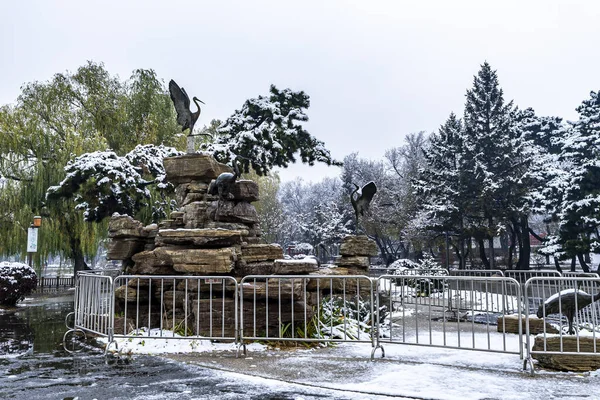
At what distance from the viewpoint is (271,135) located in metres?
18.5

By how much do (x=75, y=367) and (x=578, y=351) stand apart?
6.17m

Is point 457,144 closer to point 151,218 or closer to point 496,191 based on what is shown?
point 496,191

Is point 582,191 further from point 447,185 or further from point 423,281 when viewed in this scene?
point 423,281

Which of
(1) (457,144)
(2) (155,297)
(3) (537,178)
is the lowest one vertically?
(2) (155,297)

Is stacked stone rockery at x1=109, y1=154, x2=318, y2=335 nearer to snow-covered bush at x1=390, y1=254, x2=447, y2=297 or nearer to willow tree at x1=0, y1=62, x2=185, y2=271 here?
snow-covered bush at x1=390, y1=254, x2=447, y2=297

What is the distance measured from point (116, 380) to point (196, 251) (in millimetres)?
3154

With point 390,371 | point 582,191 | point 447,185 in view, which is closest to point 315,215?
point 447,185

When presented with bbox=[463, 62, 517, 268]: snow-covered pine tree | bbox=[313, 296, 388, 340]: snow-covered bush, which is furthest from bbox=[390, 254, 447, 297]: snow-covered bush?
bbox=[463, 62, 517, 268]: snow-covered pine tree

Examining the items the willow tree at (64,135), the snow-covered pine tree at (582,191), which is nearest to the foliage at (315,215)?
the snow-covered pine tree at (582,191)

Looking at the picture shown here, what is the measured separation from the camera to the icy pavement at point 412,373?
5.11 m

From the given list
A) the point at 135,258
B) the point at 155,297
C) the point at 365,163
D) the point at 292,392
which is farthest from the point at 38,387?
the point at 365,163

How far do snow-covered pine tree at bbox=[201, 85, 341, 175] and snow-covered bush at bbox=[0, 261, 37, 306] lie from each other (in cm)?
720

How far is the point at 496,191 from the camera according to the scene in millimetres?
28984

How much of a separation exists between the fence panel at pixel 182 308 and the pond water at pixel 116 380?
0.73m
